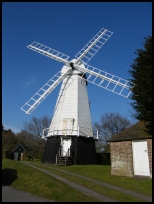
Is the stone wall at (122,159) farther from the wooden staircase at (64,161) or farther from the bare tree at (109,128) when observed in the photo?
the bare tree at (109,128)

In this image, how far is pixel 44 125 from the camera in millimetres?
46875

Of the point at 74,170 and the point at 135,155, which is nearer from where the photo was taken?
the point at 135,155

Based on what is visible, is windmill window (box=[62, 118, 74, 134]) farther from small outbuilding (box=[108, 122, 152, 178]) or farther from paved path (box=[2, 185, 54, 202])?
paved path (box=[2, 185, 54, 202])

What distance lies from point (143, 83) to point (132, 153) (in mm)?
6396

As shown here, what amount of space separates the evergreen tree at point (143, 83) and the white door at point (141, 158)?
394 cm

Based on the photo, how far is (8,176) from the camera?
12539 millimetres

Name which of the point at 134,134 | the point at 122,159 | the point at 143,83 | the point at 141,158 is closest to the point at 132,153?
the point at 141,158

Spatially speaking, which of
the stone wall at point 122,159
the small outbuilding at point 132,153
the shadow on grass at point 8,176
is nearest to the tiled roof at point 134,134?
the small outbuilding at point 132,153

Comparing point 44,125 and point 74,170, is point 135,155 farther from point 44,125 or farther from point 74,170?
point 44,125

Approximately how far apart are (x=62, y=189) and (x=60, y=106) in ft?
46.9

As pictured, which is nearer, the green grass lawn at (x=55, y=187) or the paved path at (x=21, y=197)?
the paved path at (x=21, y=197)

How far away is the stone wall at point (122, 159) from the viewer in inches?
575

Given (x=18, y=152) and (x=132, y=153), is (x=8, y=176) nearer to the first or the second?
(x=132, y=153)

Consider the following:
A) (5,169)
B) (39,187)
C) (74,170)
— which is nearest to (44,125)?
(74,170)
